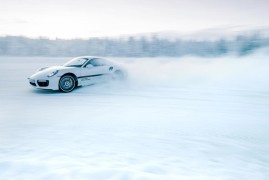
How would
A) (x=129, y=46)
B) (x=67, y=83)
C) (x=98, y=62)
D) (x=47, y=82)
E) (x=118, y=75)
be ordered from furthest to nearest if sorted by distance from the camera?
(x=129, y=46) → (x=118, y=75) → (x=98, y=62) → (x=67, y=83) → (x=47, y=82)

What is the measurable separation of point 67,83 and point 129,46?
97.2 ft

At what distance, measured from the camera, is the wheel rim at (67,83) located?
822 centimetres

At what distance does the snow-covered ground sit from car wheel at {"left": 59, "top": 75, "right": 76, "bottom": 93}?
25 centimetres

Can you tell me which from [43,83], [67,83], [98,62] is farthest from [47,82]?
[98,62]

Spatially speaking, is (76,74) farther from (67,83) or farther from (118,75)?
(118,75)

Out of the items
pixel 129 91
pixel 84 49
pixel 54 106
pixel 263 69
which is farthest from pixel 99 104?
pixel 84 49

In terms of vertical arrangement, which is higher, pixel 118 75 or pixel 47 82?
pixel 118 75

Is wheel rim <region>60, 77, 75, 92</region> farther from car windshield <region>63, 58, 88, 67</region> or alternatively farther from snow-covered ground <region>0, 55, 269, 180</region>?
car windshield <region>63, 58, 88, 67</region>

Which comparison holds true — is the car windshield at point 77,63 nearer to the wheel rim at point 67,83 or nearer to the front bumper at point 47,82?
the wheel rim at point 67,83

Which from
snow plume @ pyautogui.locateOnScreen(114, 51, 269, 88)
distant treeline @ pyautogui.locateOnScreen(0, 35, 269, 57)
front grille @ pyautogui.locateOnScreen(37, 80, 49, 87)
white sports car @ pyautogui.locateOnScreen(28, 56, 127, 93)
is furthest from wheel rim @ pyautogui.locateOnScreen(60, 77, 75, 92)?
distant treeline @ pyautogui.locateOnScreen(0, 35, 269, 57)

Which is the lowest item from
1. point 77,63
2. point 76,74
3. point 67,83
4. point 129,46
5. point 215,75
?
point 67,83

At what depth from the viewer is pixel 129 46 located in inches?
1462

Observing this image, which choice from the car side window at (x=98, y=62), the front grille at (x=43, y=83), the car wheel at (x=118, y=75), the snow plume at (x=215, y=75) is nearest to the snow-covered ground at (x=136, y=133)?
the front grille at (x=43, y=83)

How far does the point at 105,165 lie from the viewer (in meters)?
2.97
